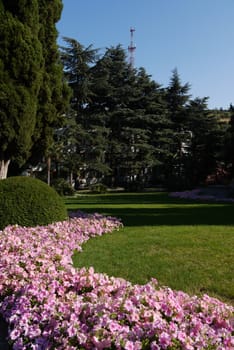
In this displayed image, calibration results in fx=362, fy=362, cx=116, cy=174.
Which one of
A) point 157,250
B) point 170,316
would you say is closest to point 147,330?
point 170,316

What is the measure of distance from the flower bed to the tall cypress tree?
654cm

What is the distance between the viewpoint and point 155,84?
89.8ft

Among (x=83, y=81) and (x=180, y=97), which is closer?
(x=83, y=81)

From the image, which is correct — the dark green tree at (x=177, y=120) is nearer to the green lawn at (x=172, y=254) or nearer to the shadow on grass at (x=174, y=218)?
the shadow on grass at (x=174, y=218)

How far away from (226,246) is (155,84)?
75.7 ft

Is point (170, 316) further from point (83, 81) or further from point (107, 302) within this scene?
point (83, 81)

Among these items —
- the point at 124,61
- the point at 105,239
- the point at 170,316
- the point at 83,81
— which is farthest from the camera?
the point at 124,61

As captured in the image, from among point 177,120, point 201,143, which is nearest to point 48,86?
point 201,143

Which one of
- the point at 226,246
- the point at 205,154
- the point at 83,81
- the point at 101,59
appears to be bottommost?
the point at 226,246

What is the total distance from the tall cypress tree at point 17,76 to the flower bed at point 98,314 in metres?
6.54

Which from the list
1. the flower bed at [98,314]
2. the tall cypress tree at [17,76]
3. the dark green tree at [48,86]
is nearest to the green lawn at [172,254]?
the flower bed at [98,314]

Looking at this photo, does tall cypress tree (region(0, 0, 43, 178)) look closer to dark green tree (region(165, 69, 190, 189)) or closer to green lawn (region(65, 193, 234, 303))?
green lawn (region(65, 193, 234, 303))

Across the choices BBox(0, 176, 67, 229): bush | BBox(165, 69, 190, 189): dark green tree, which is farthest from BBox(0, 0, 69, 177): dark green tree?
BBox(165, 69, 190, 189): dark green tree

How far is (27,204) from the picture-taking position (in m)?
6.46
